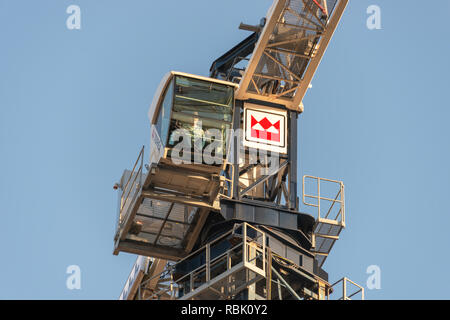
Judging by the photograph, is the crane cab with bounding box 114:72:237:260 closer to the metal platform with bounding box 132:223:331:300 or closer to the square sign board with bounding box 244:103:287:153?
the metal platform with bounding box 132:223:331:300

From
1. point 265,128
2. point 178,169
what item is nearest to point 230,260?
point 178,169

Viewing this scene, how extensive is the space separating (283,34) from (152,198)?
867cm

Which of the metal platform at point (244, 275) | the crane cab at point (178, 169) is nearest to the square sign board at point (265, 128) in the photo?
the crane cab at point (178, 169)

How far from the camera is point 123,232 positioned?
48531 millimetres

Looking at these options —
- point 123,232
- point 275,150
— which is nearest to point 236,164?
point 275,150

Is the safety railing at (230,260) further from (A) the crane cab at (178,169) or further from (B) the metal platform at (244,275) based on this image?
(A) the crane cab at (178,169)

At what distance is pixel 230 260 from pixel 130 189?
6545 mm

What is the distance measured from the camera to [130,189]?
49562mm

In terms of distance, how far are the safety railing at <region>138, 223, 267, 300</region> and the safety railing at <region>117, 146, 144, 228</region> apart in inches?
118

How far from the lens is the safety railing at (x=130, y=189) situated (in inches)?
1889

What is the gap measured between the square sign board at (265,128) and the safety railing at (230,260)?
4.21 m

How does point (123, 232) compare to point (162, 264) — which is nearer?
point (123, 232)

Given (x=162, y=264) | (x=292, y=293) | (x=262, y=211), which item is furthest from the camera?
(x=162, y=264)

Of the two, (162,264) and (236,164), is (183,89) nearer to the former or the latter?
(236,164)
